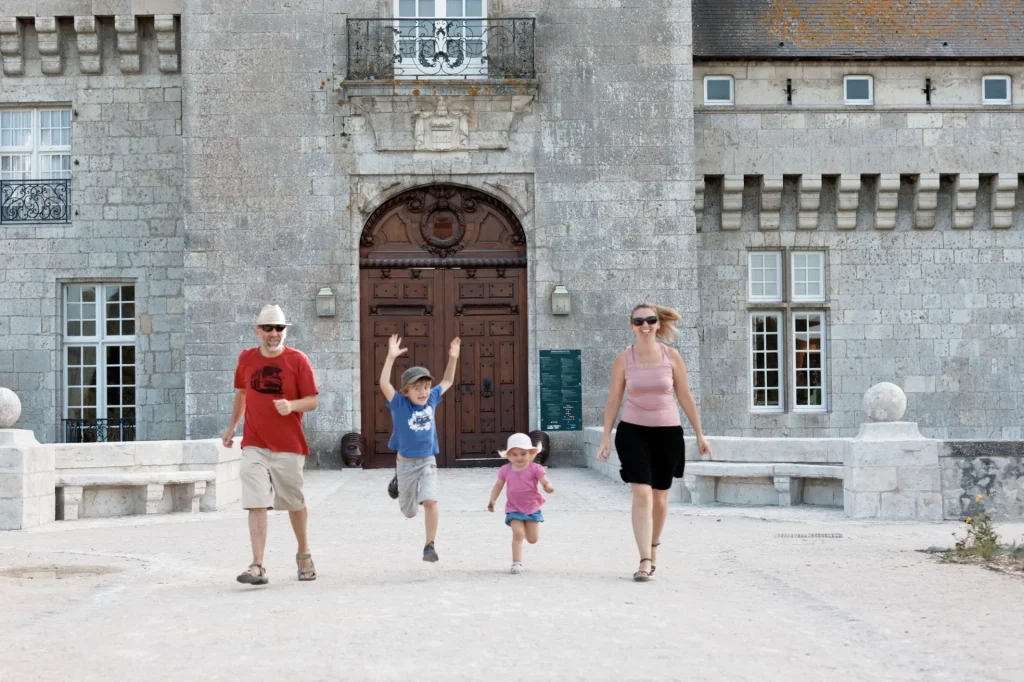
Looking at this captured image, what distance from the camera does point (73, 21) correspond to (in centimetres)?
1841

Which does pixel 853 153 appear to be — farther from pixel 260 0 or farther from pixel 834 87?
pixel 260 0

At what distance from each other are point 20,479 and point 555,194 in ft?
27.8

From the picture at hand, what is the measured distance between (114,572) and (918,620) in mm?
→ 4834

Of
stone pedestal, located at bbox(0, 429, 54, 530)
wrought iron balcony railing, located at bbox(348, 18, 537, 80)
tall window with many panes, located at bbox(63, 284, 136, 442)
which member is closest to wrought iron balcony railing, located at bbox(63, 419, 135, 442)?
tall window with many panes, located at bbox(63, 284, 136, 442)

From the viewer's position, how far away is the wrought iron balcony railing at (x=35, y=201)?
18609mm

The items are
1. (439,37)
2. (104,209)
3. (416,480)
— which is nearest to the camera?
(416,480)

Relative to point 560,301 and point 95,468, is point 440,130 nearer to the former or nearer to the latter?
point 560,301

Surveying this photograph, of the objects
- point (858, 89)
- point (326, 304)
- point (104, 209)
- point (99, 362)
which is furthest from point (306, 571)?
point (858, 89)

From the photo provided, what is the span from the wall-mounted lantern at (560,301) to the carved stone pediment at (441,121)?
199 centimetres

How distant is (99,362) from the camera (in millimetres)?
18703

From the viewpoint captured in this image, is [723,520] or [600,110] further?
[600,110]

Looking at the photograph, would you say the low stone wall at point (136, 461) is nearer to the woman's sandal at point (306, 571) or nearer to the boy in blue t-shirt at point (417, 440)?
the boy in blue t-shirt at point (417, 440)

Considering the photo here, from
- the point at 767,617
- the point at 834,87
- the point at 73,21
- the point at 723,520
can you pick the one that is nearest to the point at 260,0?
the point at 73,21

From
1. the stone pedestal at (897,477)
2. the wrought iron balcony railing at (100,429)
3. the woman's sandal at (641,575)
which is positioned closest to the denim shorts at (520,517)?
the woman's sandal at (641,575)
